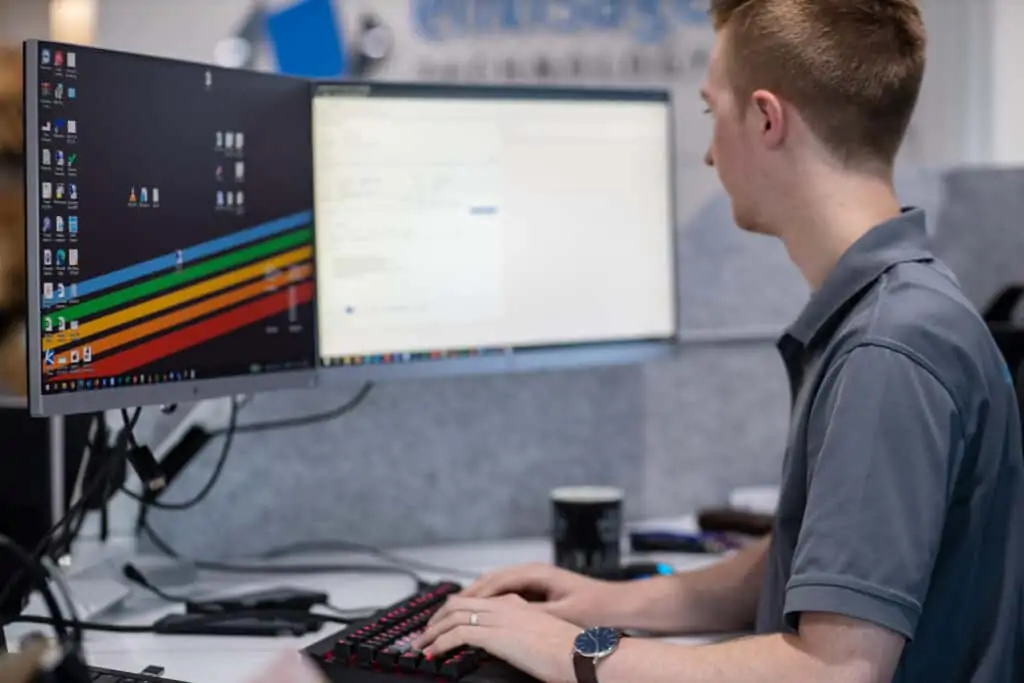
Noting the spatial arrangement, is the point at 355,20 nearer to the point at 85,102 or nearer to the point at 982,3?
the point at 982,3

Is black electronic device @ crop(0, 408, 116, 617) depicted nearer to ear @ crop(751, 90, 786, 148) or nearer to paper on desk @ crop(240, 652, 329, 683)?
paper on desk @ crop(240, 652, 329, 683)

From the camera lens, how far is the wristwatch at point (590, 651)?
0.76m

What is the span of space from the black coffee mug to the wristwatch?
33 cm

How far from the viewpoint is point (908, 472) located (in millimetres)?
696

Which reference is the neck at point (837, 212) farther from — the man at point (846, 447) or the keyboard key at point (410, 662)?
the keyboard key at point (410, 662)

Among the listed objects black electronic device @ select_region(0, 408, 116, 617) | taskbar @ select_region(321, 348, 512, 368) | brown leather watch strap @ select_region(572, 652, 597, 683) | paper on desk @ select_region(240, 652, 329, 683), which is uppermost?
taskbar @ select_region(321, 348, 512, 368)

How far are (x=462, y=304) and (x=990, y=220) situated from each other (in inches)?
29.0

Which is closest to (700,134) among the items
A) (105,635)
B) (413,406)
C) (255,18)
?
(413,406)

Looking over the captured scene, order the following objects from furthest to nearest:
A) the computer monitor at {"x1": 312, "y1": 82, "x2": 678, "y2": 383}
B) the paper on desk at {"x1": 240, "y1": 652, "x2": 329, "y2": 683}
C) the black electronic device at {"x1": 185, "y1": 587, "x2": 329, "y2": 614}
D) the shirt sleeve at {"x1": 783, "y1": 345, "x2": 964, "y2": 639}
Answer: the computer monitor at {"x1": 312, "y1": 82, "x2": 678, "y2": 383}, the black electronic device at {"x1": 185, "y1": 587, "x2": 329, "y2": 614}, the shirt sleeve at {"x1": 783, "y1": 345, "x2": 964, "y2": 639}, the paper on desk at {"x1": 240, "y1": 652, "x2": 329, "y2": 683}

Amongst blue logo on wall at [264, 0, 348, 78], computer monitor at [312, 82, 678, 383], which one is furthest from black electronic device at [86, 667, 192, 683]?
blue logo on wall at [264, 0, 348, 78]

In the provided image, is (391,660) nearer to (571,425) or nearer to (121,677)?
(121,677)

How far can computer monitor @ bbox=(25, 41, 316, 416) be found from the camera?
0.84 metres

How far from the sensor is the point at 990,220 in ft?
4.75

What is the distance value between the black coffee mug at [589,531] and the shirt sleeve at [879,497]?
1.40ft
